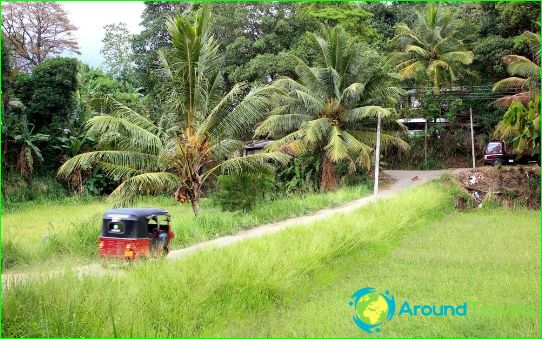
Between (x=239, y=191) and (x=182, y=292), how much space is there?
9.38 m

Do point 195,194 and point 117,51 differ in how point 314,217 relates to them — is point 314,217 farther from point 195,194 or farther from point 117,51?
point 117,51

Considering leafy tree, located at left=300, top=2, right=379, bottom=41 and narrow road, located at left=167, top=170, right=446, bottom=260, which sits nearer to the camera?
narrow road, located at left=167, top=170, right=446, bottom=260

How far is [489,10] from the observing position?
26984 millimetres

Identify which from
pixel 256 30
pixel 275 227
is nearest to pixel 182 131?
pixel 275 227

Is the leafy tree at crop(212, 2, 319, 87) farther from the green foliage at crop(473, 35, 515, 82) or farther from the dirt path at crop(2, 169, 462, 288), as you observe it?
the green foliage at crop(473, 35, 515, 82)

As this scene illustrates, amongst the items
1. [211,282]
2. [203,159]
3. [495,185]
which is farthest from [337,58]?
[211,282]

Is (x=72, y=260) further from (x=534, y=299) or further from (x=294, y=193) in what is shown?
(x=294, y=193)

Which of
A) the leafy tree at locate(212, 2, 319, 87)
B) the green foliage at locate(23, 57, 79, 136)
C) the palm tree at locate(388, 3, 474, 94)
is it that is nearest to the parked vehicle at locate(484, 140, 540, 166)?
the palm tree at locate(388, 3, 474, 94)

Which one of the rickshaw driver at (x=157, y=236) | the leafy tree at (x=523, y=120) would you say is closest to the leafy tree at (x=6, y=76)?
the rickshaw driver at (x=157, y=236)

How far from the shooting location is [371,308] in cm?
650

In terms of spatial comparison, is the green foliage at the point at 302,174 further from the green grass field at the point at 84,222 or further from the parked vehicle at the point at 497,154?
the parked vehicle at the point at 497,154

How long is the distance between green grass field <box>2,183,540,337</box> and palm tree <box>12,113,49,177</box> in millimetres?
12855

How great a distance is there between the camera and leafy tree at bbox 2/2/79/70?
2353cm

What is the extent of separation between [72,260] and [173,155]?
4301 millimetres
